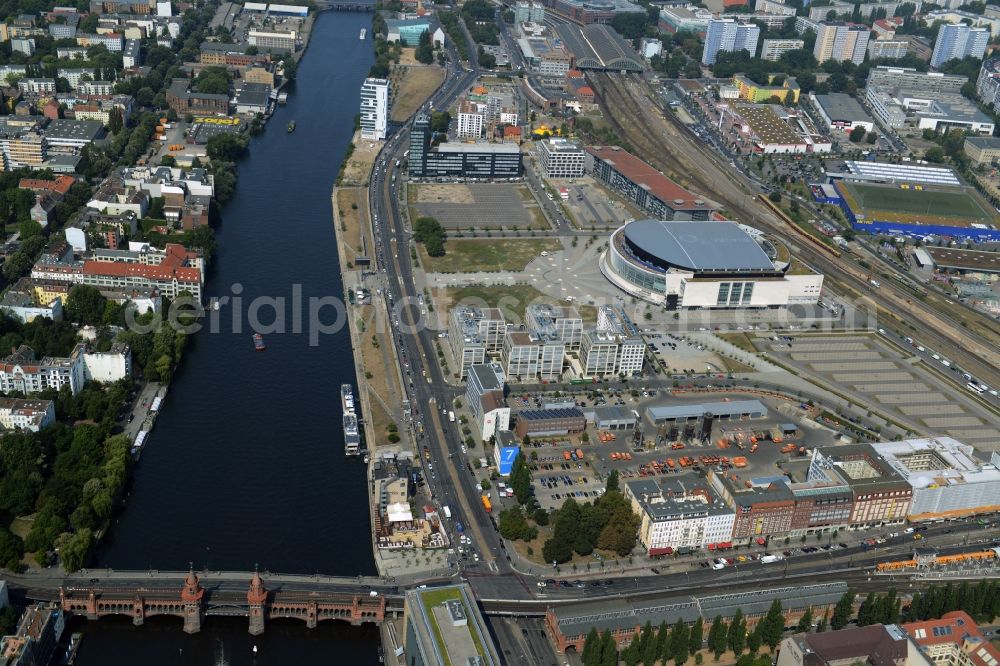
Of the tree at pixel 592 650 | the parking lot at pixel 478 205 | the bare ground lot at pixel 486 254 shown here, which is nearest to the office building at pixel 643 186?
the parking lot at pixel 478 205

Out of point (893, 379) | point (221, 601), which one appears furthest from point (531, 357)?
point (221, 601)

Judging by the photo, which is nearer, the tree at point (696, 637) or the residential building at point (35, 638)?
the residential building at point (35, 638)

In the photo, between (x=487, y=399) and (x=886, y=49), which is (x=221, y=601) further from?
(x=886, y=49)

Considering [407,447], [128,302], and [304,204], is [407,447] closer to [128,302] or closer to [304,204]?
[128,302]

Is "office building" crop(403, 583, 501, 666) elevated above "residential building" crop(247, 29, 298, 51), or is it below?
below

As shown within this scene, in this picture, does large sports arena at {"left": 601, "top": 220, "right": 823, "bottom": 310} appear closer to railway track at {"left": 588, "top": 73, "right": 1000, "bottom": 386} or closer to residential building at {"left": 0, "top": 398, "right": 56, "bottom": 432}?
railway track at {"left": 588, "top": 73, "right": 1000, "bottom": 386}

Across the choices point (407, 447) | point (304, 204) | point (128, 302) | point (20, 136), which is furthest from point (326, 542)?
point (20, 136)

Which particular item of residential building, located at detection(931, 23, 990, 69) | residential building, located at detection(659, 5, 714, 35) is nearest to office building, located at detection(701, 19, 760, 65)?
residential building, located at detection(659, 5, 714, 35)

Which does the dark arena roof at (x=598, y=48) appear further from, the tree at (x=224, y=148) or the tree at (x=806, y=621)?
the tree at (x=806, y=621)
